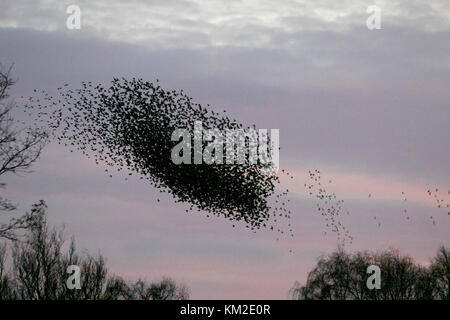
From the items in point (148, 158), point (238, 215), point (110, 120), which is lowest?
point (238, 215)

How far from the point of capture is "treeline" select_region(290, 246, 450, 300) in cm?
7281

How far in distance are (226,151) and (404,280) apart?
46425mm

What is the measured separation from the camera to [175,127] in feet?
113

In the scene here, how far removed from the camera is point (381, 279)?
74.4 m

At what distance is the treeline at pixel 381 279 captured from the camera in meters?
72.8
